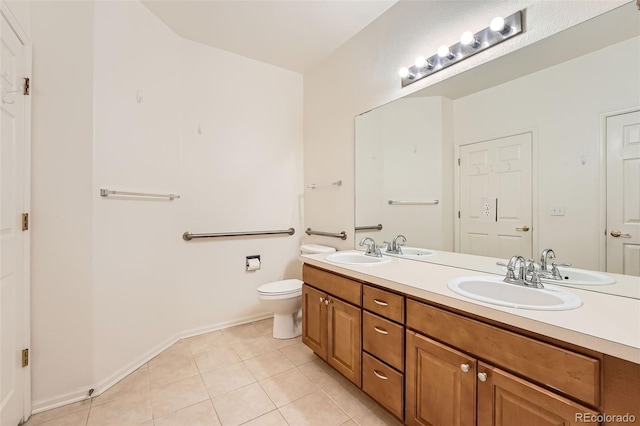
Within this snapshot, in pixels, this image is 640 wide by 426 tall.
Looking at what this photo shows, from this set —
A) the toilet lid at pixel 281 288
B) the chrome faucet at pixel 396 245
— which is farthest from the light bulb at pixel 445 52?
the toilet lid at pixel 281 288

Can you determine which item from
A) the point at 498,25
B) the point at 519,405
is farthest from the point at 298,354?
the point at 498,25

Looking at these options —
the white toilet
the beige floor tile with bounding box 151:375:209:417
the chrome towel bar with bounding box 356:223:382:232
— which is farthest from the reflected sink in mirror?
the beige floor tile with bounding box 151:375:209:417

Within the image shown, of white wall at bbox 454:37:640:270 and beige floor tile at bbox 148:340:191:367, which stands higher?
white wall at bbox 454:37:640:270

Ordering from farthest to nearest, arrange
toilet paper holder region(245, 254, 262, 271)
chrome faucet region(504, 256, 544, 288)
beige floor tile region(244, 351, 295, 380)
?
toilet paper holder region(245, 254, 262, 271), beige floor tile region(244, 351, 295, 380), chrome faucet region(504, 256, 544, 288)

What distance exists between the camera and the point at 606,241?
117 centimetres

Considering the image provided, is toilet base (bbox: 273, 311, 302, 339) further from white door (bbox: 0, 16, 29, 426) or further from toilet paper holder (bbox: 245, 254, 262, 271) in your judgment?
white door (bbox: 0, 16, 29, 426)

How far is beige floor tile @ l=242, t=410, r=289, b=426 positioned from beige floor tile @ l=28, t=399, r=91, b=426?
95cm

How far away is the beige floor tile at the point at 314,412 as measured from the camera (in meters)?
1.45

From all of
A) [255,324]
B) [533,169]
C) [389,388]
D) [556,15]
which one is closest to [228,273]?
[255,324]

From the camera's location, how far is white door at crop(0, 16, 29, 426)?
1.26 m

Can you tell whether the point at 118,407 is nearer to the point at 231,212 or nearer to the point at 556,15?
the point at 231,212

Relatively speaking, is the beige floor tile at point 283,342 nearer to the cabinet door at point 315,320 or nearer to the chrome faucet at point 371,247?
the cabinet door at point 315,320

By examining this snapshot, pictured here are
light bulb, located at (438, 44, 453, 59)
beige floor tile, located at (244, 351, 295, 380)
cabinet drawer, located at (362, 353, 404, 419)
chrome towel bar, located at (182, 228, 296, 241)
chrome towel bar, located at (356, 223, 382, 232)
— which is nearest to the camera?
cabinet drawer, located at (362, 353, 404, 419)

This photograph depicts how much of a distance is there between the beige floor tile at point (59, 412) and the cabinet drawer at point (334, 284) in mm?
1438
